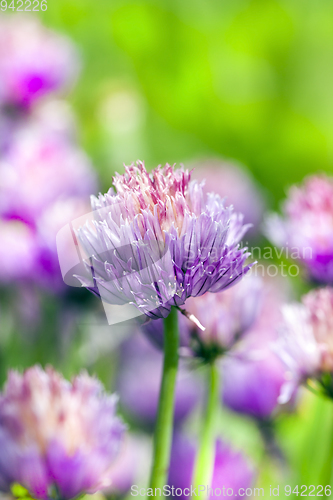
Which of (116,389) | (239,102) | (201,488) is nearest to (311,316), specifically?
(201,488)

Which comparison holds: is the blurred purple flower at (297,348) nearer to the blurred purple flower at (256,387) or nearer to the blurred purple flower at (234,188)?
the blurred purple flower at (256,387)

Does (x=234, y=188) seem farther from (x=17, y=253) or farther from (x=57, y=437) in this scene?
(x=57, y=437)

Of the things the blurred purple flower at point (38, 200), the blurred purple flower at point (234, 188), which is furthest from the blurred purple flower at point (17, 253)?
the blurred purple flower at point (234, 188)

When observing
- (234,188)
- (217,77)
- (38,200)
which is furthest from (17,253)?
(217,77)

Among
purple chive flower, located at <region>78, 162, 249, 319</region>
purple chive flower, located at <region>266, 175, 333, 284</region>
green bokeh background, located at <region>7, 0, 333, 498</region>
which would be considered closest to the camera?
purple chive flower, located at <region>78, 162, 249, 319</region>

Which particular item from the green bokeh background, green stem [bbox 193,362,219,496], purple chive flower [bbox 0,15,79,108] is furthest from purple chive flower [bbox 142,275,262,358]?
the green bokeh background

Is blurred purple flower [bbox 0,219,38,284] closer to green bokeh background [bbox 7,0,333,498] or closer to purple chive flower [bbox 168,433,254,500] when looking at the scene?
purple chive flower [bbox 168,433,254,500]
